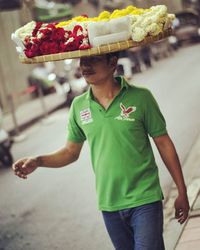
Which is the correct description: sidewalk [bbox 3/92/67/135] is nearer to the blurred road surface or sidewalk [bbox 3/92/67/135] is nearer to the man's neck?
the blurred road surface

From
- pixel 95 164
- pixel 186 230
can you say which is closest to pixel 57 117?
pixel 186 230

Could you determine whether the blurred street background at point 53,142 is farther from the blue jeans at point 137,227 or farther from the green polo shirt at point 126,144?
the blue jeans at point 137,227

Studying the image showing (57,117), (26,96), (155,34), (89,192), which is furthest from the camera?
(26,96)

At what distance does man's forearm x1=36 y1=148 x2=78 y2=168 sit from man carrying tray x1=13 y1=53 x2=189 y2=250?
0.29 meters

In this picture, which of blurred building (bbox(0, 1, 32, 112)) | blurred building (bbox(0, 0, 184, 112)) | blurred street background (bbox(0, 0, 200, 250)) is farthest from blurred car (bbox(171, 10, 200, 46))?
blurred building (bbox(0, 1, 32, 112))

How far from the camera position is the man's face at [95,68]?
2.84 m

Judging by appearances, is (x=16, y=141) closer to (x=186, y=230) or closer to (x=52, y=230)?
(x=52, y=230)

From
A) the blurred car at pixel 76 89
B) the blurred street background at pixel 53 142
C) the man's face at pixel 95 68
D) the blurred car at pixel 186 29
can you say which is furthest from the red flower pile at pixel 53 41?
the blurred car at pixel 186 29

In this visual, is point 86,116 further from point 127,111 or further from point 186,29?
point 186,29

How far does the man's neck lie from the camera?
9.57 feet

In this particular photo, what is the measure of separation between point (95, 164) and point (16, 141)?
31.5 ft

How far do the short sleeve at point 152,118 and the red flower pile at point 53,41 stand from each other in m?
0.44

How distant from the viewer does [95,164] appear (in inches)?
116

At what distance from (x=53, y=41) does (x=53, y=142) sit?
8.29 m
